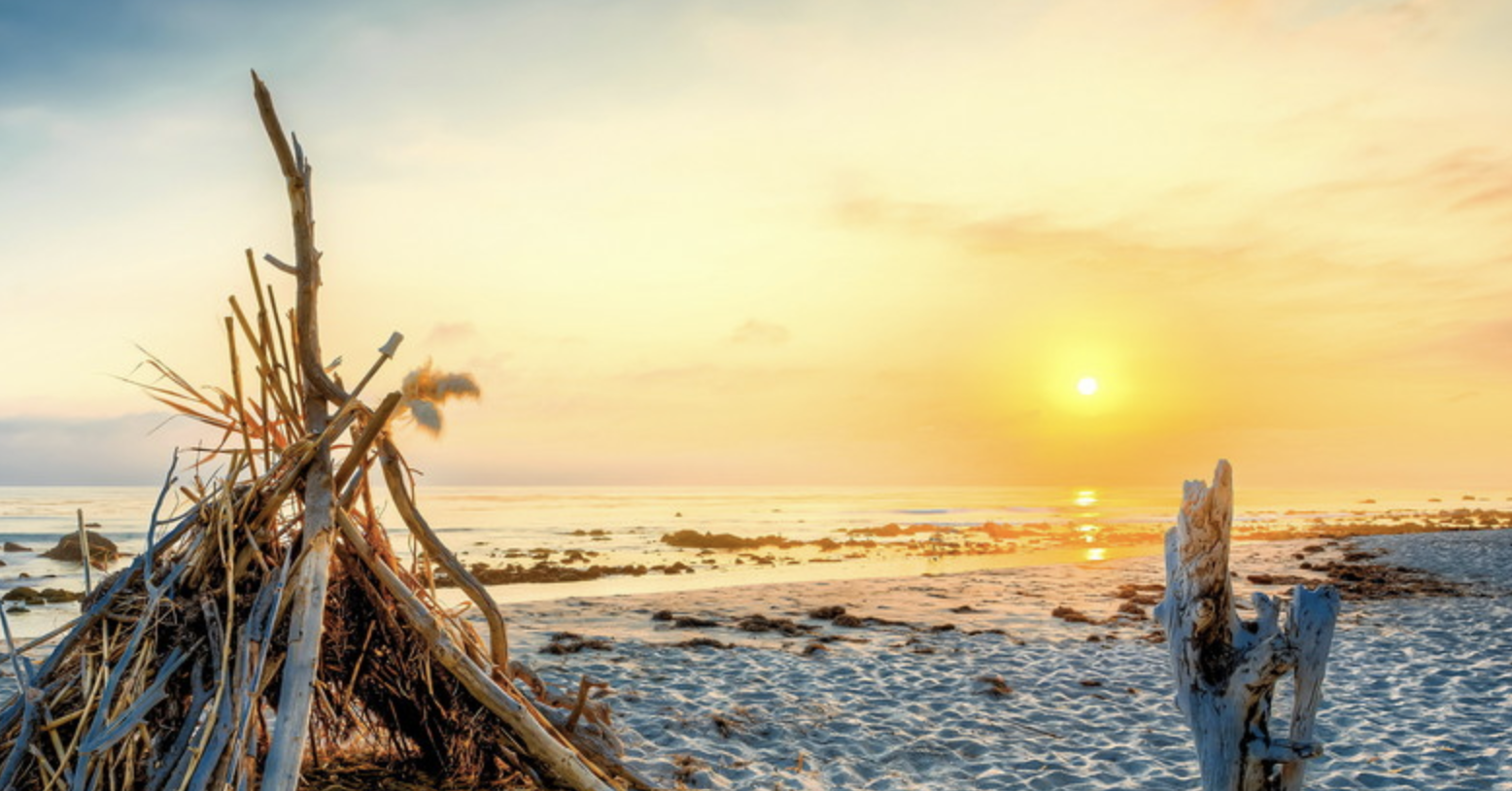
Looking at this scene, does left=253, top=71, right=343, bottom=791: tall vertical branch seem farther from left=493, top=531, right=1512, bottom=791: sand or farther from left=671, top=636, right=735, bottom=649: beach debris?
left=671, top=636, right=735, bottom=649: beach debris

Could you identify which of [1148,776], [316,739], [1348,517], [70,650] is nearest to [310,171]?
[70,650]

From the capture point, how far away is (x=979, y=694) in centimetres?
891

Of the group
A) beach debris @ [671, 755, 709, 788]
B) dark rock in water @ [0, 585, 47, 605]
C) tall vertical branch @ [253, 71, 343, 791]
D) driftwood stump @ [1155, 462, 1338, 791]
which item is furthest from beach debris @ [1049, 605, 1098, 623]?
dark rock in water @ [0, 585, 47, 605]

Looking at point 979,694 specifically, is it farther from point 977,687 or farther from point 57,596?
point 57,596

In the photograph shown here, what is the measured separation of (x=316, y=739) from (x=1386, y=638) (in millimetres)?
11658

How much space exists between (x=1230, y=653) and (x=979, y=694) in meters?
4.84

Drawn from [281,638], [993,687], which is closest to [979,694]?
[993,687]

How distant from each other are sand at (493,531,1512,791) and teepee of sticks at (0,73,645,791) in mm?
2198

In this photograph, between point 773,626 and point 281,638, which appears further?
point 773,626

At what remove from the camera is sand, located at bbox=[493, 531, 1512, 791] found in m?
6.80

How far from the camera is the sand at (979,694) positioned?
6801mm

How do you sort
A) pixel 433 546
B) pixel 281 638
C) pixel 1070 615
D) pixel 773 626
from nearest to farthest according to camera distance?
pixel 281 638 < pixel 433 546 < pixel 773 626 < pixel 1070 615

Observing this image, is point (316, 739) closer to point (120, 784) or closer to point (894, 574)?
point (120, 784)

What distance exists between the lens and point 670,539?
91.8 feet
